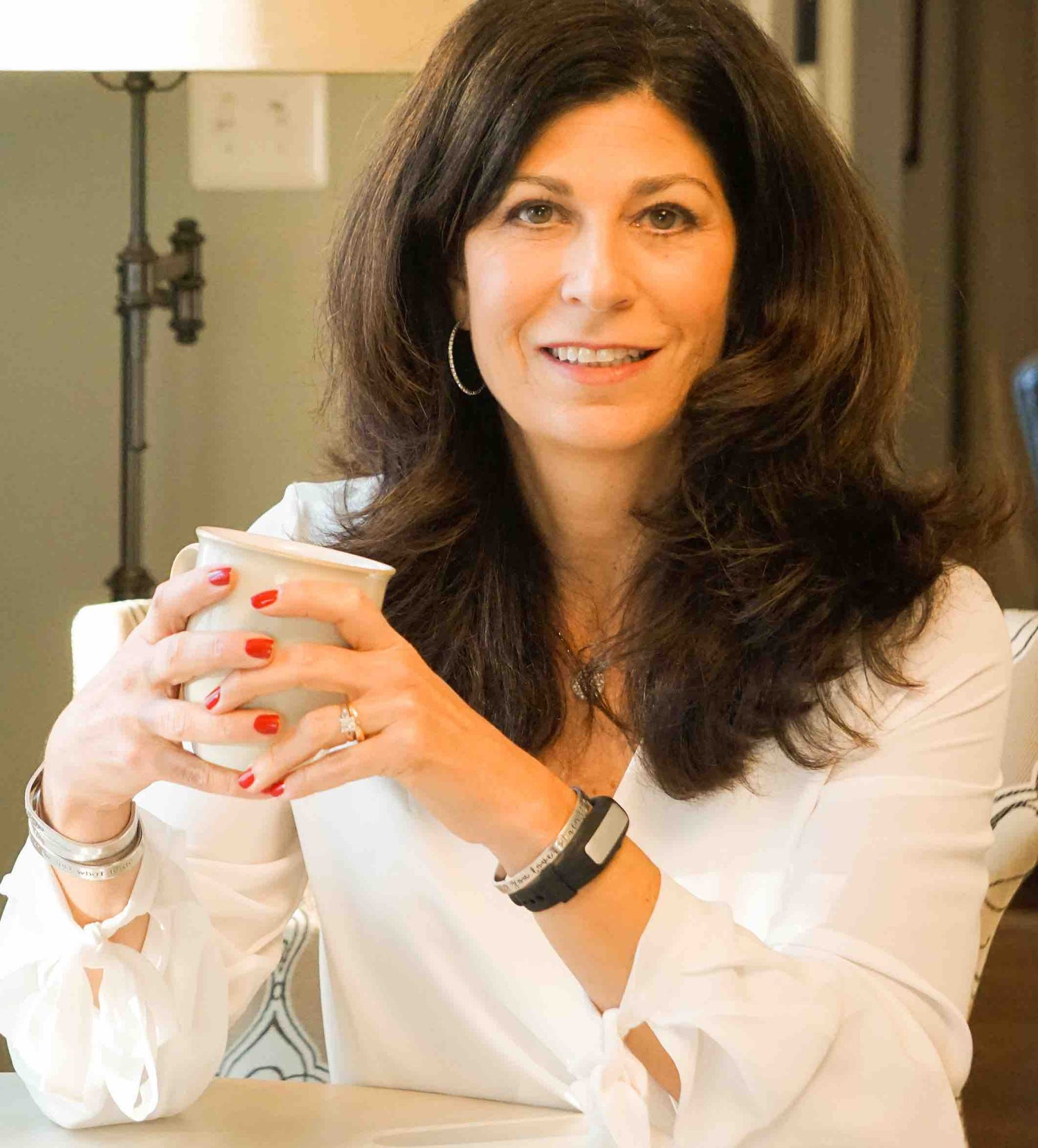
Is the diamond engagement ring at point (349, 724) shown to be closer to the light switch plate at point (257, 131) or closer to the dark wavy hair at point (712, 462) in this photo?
the dark wavy hair at point (712, 462)

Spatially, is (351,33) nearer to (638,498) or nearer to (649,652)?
(638,498)

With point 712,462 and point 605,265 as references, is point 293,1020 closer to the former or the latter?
point 712,462

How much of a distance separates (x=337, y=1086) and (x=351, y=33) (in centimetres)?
134

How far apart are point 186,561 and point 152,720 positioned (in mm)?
89

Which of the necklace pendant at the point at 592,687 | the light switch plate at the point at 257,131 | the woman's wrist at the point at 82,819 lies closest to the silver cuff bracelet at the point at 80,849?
the woman's wrist at the point at 82,819

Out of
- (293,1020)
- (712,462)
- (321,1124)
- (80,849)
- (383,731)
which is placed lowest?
(293,1020)

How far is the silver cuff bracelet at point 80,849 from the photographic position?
3.19 ft

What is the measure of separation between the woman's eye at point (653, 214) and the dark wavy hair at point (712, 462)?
27mm

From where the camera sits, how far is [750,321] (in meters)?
1.29

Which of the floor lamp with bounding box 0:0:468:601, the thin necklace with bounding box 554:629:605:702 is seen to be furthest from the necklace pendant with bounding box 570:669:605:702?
the floor lamp with bounding box 0:0:468:601

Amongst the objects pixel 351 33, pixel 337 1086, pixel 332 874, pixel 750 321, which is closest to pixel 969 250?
pixel 351 33

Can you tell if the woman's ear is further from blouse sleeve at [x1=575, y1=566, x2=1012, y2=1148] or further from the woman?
blouse sleeve at [x1=575, y1=566, x2=1012, y2=1148]

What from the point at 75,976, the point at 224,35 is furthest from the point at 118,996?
the point at 224,35

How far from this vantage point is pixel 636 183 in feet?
3.88
